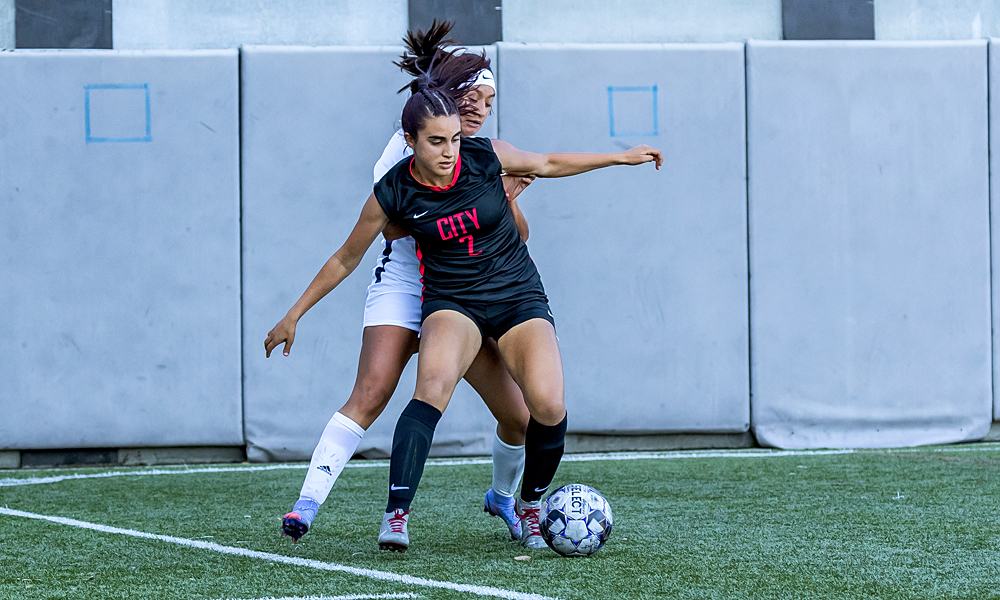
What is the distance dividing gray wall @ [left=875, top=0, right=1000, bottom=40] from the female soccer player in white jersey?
488cm

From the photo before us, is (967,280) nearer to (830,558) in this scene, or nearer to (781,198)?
(781,198)

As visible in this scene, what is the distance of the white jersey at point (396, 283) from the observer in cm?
402

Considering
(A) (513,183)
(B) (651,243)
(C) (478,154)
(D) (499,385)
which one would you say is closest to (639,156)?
(A) (513,183)

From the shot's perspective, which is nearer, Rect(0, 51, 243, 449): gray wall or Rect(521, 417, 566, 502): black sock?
Rect(521, 417, 566, 502): black sock

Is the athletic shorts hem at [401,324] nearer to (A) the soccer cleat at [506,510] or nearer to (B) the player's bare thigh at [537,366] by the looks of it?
(B) the player's bare thigh at [537,366]

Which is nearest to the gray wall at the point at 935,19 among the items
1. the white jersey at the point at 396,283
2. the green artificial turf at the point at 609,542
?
the green artificial turf at the point at 609,542

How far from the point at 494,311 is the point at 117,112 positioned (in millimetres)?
4521

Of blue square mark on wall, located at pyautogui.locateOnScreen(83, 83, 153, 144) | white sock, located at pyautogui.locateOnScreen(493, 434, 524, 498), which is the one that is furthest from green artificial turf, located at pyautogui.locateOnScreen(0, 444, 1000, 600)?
blue square mark on wall, located at pyautogui.locateOnScreen(83, 83, 153, 144)

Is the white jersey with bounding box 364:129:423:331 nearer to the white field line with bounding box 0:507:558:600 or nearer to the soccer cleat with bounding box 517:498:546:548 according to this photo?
the soccer cleat with bounding box 517:498:546:548

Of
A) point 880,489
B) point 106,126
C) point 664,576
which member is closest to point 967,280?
point 880,489

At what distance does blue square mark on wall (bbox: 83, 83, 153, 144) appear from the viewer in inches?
294

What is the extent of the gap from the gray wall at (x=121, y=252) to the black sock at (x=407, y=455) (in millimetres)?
4066

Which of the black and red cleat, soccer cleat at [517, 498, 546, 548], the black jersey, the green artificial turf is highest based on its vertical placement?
the black jersey

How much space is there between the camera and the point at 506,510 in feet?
14.0
